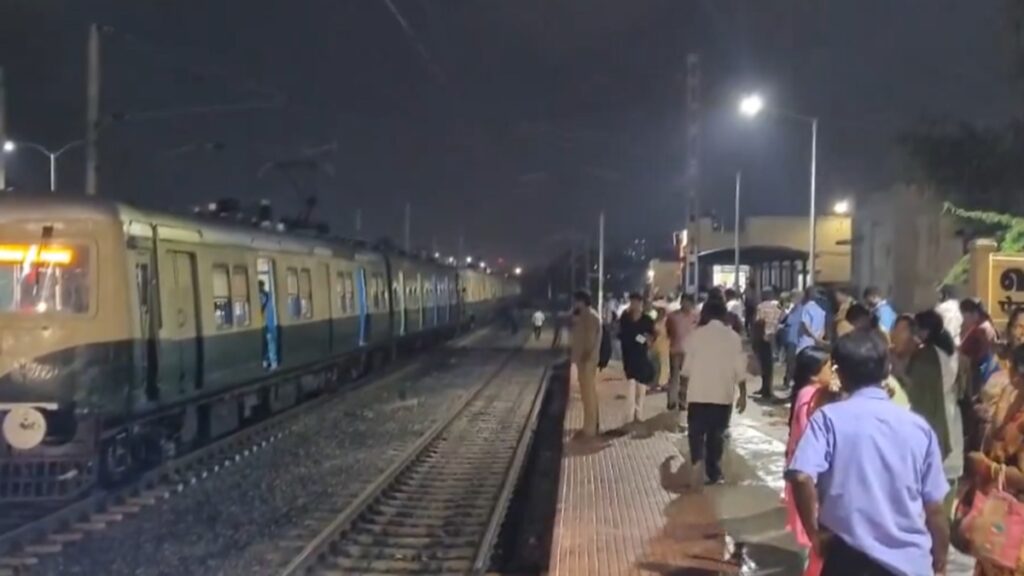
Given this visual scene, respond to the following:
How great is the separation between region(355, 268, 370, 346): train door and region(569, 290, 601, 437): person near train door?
39.7ft

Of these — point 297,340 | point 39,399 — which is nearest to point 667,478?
point 39,399

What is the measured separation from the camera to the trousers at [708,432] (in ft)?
40.3

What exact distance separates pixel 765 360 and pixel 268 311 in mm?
7299

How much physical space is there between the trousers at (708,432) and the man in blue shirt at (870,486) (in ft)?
22.6

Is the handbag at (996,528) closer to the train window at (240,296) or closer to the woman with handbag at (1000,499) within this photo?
the woman with handbag at (1000,499)

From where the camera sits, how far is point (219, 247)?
1767 cm

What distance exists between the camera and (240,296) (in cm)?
1867

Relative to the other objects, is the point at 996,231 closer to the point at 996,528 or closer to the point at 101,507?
the point at 101,507

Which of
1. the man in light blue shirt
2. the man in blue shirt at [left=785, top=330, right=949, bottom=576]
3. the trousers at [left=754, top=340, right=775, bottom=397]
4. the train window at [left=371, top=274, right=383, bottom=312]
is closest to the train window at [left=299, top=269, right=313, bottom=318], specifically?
the trousers at [left=754, top=340, right=775, bottom=397]

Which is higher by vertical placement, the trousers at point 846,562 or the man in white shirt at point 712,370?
the man in white shirt at point 712,370

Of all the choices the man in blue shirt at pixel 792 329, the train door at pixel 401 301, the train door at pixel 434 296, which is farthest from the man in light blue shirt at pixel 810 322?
the train door at pixel 434 296

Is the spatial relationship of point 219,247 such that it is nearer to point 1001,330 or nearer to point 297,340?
point 297,340

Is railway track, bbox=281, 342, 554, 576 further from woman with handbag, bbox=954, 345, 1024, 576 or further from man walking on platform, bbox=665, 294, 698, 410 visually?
woman with handbag, bbox=954, 345, 1024, 576

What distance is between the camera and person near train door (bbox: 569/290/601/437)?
1623 cm
